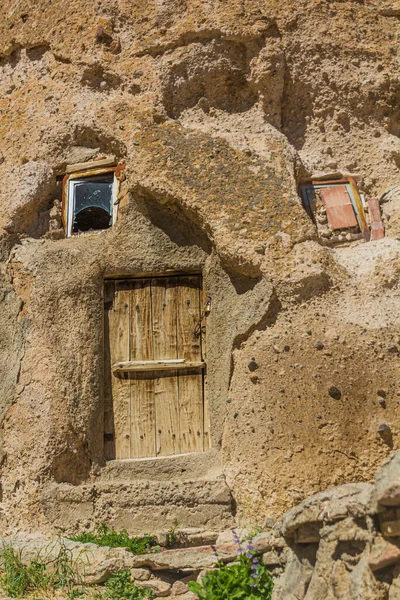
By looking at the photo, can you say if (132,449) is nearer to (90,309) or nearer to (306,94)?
(90,309)

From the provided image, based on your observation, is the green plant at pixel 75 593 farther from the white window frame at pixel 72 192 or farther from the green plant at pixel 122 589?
Answer: the white window frame at pixel 72 192

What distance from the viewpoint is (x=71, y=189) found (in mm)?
6184

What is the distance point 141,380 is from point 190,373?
1.28 feet

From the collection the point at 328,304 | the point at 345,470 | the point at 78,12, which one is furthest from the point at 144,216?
the point at 345,470

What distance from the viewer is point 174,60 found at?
612cm

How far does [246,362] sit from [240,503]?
99 centimetres

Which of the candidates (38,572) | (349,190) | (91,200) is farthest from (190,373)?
(349,190)

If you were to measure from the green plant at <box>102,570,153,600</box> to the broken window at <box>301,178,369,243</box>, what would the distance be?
3.02 meters

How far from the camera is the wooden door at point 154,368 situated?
18.2 ft

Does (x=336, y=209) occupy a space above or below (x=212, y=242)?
above

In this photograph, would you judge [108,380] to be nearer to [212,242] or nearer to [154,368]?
[154,368]

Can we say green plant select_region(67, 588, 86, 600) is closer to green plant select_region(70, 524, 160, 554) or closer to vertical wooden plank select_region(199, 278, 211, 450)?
green plant select_region(70, 524, 160, 554)

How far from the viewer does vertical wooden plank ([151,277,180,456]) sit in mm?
5551

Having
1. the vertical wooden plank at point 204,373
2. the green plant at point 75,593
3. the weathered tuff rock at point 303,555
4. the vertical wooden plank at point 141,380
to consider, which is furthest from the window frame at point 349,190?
the green plant at point 75,593
